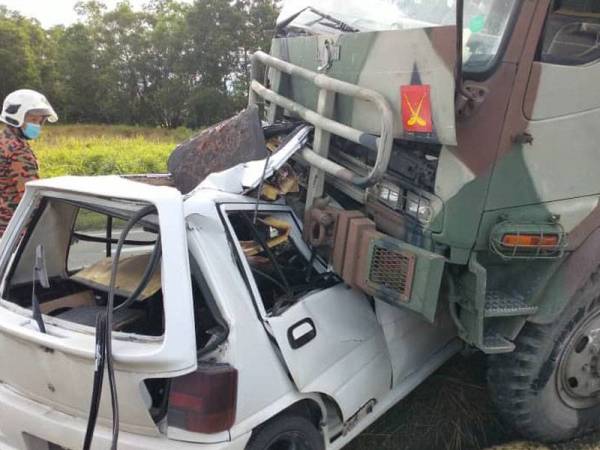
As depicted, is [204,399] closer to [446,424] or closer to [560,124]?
[446,424]

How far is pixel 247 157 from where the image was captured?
3.02m

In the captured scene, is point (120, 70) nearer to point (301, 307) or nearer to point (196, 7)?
point (196, 7)

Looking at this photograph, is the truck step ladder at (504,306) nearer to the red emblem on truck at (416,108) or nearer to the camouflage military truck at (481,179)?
the camouflage military truck at (481,179)

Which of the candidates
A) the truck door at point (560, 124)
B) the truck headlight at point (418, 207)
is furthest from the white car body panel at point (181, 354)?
the truck door at point (560, 124)

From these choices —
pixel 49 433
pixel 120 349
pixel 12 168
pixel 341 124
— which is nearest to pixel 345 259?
pixel 341 124

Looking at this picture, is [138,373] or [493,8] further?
[493,8]

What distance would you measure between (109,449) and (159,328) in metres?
0.62

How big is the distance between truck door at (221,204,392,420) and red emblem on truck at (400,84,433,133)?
0.81 meters

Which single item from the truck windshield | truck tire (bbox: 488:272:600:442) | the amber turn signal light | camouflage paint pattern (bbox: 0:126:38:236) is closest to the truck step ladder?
truck tire (bbox: 488:272:600:442)

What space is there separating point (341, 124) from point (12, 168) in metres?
2.84

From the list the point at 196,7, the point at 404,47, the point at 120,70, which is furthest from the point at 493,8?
the point at 120,70

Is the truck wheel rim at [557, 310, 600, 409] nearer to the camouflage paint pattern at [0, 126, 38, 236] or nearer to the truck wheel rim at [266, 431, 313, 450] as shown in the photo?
the truck wheel rim at [266, 431, 313, 450]

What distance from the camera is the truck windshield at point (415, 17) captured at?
8.41ft

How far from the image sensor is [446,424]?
3.28 meters
